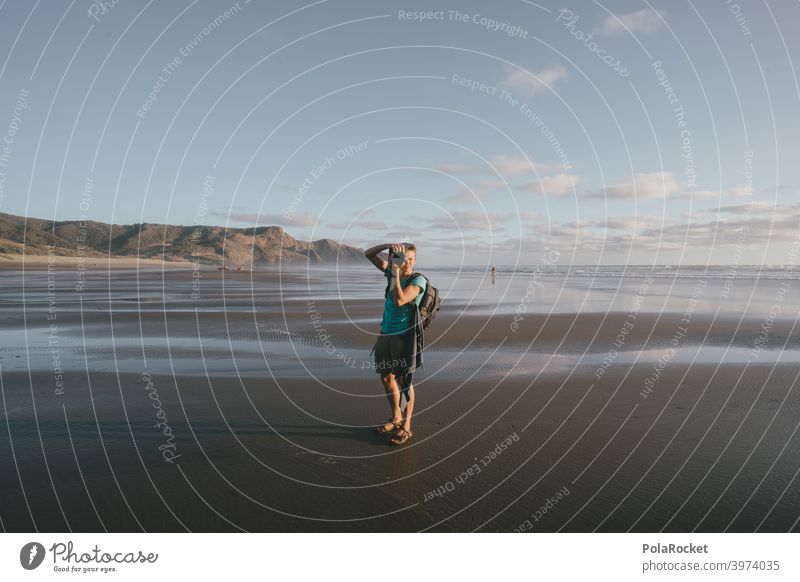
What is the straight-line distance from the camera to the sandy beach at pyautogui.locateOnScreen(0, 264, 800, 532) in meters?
4.69

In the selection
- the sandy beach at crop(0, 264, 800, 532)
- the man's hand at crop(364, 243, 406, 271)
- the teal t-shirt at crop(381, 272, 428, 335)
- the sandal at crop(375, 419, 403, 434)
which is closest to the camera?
the sandy beach at crop(0, 264, 800, 532)

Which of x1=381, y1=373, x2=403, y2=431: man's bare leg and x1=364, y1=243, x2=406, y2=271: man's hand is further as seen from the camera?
x1=381, y1=373, x2=403, y2=431: man's bare leg

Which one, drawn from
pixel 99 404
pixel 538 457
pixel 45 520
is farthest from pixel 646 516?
pixel 99 404

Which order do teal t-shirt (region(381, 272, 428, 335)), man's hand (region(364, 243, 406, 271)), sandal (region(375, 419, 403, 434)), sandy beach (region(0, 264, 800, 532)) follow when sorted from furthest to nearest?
sandal (region(375, 419, 403, 434)) < teal t-shirt (region(381, 272, 428, 335)) < man's hand (region(364, 243, 406, 271)) < sandy beach (region(0, 264, 800, 532))

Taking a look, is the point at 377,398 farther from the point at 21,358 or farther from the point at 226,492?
the point at 21,358

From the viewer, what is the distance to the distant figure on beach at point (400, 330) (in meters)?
6.23

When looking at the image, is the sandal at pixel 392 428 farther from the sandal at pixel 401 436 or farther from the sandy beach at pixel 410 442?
the sandy beach at pixel 410 442

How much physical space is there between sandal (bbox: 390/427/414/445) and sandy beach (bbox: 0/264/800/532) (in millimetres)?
152

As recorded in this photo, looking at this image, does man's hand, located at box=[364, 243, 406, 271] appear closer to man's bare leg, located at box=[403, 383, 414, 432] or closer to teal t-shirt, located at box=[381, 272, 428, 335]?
teal t-shirt, located at box=[381, 272, 428, 335]
